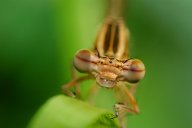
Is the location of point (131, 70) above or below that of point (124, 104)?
above

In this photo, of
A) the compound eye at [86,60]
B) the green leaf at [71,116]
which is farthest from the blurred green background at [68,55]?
the green leaf at [71,116]

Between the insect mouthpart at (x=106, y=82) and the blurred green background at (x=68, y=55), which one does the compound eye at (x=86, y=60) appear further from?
the blurred green background at (x=68, y=55)

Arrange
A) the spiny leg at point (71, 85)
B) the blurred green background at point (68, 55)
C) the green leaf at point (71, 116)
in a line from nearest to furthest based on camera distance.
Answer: the green leaf at point (71, 116) < the spiny leg at point (71, 85) < the blurred green background at point (68, 55)

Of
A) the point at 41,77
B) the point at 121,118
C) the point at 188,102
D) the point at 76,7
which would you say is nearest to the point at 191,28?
the point at 188,102

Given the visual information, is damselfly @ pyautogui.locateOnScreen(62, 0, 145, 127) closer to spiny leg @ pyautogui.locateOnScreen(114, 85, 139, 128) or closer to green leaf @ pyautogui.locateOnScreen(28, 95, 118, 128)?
spiny leg @ pyautogui.locateOnScreen(114, 85, 139, 128)

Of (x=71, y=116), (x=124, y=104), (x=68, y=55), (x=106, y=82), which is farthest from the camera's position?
(x=68, y=55)

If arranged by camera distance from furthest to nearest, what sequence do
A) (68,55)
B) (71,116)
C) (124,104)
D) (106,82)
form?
(68,55) < (124,104) < (106,82) < (71,116)

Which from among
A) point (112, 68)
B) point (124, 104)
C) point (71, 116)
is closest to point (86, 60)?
point (112, 68)

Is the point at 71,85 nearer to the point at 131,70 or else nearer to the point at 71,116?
the point at 131,70
